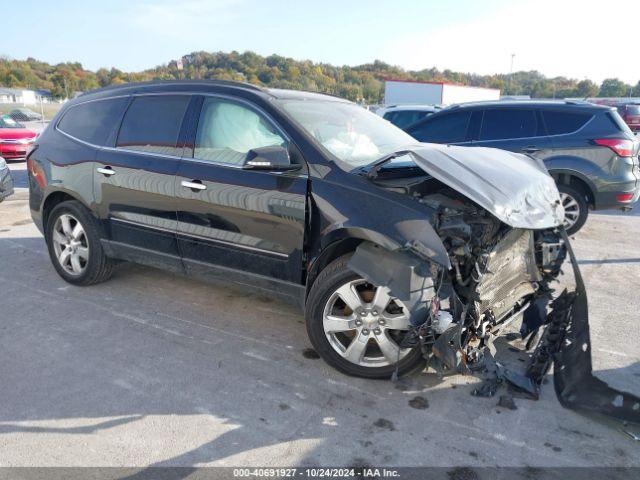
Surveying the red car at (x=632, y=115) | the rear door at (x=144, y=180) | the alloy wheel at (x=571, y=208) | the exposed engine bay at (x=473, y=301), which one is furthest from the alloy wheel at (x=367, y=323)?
the red car at (x=632, y=115)

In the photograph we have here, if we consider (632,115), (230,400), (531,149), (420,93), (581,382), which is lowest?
(230,400)

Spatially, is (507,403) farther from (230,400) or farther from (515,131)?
(515,131)

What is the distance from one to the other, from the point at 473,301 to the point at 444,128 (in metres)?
5.46

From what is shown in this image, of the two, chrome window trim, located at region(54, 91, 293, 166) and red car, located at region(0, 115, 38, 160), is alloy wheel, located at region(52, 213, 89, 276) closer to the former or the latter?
chrome window trim, located at region(54, 91, 293, 166)

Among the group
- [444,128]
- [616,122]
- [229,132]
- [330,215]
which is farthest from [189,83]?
[616,122]

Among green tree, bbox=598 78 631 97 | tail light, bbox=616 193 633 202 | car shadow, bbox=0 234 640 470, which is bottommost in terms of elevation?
car shadow, bbox=0 234 640 470

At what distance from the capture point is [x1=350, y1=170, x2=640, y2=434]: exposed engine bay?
3025 mm

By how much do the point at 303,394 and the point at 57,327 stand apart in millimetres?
2243

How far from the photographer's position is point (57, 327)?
13.5ft

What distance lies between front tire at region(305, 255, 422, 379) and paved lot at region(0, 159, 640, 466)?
0.14 meters

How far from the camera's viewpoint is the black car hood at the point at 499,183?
298 cm

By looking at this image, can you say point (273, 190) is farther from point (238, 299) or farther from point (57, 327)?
point (57, 327)

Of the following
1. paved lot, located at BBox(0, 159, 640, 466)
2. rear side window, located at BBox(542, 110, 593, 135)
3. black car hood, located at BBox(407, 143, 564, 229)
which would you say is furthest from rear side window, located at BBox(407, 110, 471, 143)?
black car hood, located at BBox(407, 143, 564, 229)

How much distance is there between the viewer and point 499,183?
320 centimetres
